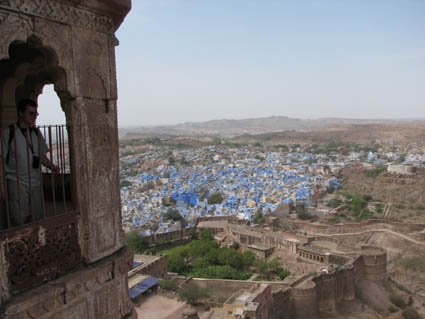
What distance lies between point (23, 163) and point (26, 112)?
334 mm

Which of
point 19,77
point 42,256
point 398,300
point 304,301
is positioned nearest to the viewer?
point 42,256

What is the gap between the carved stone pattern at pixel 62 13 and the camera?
1937 millimetres

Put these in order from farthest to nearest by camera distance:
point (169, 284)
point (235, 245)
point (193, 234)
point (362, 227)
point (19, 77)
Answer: point (362, 227) → point (193, 234) → point (235, 245) → point (169, 284) → point (19, 77)

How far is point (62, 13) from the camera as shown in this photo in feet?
7.11

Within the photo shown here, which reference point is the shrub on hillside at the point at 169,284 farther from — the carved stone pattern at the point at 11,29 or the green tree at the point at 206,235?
the carved stone pattern at the point at 11,29

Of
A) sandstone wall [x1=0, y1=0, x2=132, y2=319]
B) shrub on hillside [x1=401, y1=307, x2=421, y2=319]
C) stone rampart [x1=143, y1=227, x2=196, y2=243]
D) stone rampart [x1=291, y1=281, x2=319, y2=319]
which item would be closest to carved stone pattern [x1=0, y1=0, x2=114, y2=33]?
sandstone wall [x1=0, y1=0, x2=132, y2=319]

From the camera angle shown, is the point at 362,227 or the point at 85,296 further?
the point at 362,227

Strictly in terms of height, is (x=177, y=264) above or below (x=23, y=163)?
below

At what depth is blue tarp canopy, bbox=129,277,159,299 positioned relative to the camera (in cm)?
1307

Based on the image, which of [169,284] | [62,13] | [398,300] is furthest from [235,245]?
[62,13]

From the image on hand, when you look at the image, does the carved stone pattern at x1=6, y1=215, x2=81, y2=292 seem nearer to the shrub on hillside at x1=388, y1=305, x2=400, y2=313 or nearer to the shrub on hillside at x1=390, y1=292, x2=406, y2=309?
the shrub on hillside at x1=388, y1=305, x2=400, y2=313

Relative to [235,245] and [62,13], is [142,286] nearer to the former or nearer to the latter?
[235,245]

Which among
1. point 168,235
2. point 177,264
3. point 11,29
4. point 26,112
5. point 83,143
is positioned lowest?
point 168,235

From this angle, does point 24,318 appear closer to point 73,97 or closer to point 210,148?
point 73,97
